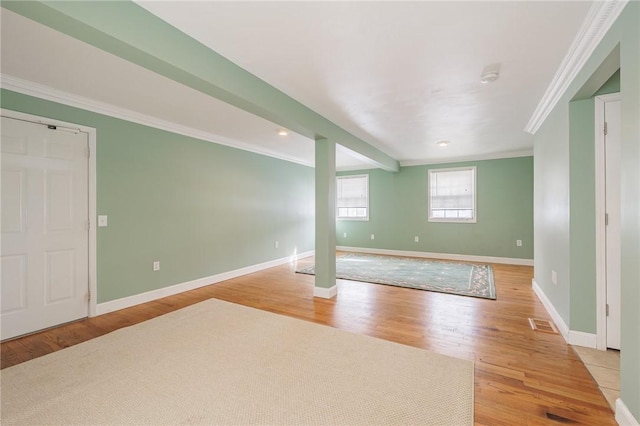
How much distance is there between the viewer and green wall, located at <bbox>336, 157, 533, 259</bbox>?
6043mm

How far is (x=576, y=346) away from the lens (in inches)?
97.3

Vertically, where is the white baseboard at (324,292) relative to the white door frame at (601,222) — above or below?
below

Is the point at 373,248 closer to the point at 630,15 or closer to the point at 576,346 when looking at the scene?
the point at 576,346

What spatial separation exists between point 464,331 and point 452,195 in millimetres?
4638

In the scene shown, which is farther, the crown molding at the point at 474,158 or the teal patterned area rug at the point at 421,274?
the crown molding at the point at 474,158

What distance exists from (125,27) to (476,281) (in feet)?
17.6

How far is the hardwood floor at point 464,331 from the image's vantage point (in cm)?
175

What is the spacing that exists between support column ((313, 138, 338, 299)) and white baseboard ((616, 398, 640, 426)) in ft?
9.12

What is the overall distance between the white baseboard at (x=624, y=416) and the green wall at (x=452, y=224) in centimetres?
521

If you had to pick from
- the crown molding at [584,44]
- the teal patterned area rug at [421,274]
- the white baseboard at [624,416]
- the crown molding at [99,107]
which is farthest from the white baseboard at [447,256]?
the white baseboard at [624,416]

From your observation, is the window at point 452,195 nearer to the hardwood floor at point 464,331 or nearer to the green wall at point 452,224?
the green wall at point 452,224

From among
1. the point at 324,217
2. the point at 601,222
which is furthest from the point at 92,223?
the point at 601,222

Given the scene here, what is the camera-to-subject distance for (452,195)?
676 cm

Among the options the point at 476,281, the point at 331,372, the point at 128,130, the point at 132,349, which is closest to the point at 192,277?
the point at 132,349
